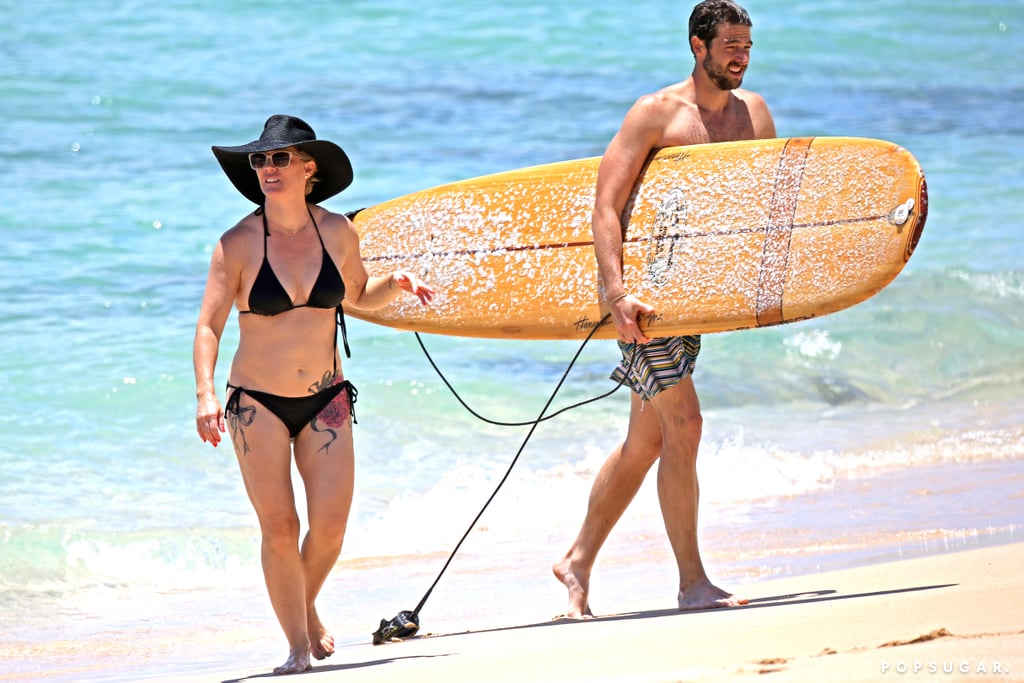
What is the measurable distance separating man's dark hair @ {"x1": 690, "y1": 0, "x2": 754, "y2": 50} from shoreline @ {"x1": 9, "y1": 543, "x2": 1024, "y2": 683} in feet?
5.86

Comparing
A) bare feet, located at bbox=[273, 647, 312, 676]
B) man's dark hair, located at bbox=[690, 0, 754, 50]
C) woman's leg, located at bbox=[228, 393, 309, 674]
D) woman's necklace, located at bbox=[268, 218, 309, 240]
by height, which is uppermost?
man's dark hair, located at bbox=[690, 0, 754, 50]

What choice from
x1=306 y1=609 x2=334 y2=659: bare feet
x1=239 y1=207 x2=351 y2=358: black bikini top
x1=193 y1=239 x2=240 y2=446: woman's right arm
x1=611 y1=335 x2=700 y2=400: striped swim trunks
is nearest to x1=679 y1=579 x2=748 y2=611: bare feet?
x1=611 y1=335 x2=700 y2=400: striped swim trunks

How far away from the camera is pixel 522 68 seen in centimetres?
1909

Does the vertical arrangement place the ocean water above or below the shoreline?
below

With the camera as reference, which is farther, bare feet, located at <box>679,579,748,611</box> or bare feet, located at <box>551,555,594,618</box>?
bare feet, located at <box>551,555,594,618</box>

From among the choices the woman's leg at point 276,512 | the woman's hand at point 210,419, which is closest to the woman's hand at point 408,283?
the woman's leg at point 276,512

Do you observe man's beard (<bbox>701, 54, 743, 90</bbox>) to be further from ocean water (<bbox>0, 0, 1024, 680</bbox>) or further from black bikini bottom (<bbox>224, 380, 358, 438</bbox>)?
ocean water (<bbox>0, 0, 1024, 680</bbox>)

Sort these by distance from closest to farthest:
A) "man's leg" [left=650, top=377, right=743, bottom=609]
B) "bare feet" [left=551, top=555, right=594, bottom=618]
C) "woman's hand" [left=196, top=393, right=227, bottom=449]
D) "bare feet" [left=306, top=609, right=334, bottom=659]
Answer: "woman's hand" [left=196, top=393, right=227, bottom=449] → "bare feet" [left=306, top=609, right=334, bottom=659] → "man's leg" [left=650, top=377, right=743, bottom=609] → "bare feet" [left=551, top=555, right=594, bottom=618]

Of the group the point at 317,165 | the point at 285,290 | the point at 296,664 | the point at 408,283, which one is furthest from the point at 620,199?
the point at 296,664

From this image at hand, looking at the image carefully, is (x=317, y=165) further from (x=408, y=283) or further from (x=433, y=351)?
(x=433, y=351)

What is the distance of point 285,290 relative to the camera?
4133 millimetres

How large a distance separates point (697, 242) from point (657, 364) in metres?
0.51

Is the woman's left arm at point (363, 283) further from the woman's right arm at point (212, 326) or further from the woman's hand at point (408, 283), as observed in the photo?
the woman's right arm at point (212, 326)

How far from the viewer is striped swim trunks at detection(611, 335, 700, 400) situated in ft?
15.1
